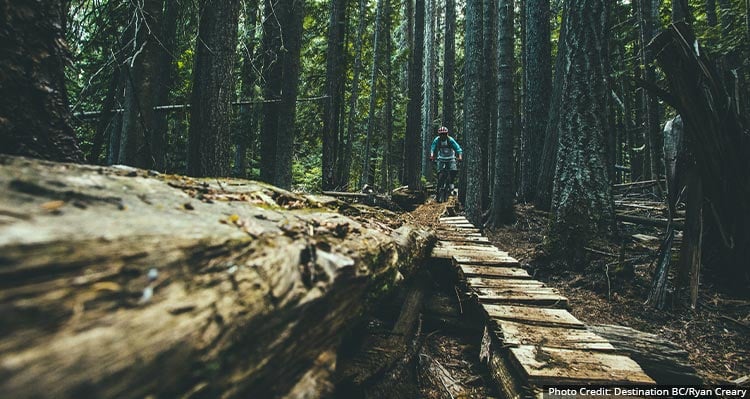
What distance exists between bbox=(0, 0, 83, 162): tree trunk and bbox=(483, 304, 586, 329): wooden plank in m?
3.45

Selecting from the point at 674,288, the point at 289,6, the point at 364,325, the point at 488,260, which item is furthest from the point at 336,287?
the point at 289,6

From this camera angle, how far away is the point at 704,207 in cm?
468

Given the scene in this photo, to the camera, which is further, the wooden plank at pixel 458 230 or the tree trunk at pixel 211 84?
the wooden plank at pixel 458 230

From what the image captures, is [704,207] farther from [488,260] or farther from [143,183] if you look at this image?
[143,183]

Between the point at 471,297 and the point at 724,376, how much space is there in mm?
2532

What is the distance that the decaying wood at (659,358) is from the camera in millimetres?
3129

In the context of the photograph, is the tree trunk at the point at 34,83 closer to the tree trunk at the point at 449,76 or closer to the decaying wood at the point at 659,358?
the decaying wood at the point at 659,358

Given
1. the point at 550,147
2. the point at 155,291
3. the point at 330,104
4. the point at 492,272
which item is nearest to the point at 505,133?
the point at 550,147

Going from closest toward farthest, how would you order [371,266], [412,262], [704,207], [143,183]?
1. [143,183]
2. [371,266]
3. [412,262]
4. [704,207]

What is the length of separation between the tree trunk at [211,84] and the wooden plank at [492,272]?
398 centimetres

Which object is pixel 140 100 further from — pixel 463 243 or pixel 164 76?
pixel 463 243

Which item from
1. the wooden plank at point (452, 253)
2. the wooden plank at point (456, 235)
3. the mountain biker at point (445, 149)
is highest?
the mountain biker at point (445, 149)

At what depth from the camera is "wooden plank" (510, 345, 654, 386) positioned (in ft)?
7.45

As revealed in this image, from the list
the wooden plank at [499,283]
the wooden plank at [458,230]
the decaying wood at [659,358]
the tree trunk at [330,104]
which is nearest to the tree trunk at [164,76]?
the tree trunk at [330,104]
